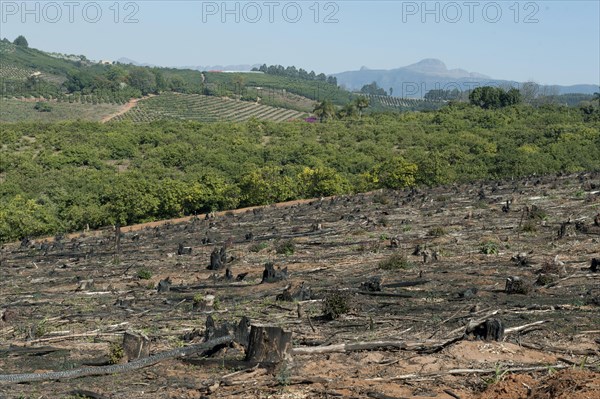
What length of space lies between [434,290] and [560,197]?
17710 millimetres

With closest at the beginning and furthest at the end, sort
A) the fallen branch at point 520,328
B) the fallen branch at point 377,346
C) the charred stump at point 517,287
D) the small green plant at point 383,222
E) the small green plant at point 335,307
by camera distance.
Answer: the fallen branch at point 377,346, the fallen branch at point 520,328, the small green plant at point 335,307, the charred stump at point 517,287, the small green plant at point 383,222

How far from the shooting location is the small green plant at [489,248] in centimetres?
1712

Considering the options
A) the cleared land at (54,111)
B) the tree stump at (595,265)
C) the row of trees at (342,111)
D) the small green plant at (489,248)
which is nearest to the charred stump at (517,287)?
the tree stump at (595,265)

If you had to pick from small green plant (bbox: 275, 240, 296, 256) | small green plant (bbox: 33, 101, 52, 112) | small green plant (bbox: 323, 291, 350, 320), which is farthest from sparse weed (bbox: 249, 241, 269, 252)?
small green plant (bbox: 33, 101, 52, 112)

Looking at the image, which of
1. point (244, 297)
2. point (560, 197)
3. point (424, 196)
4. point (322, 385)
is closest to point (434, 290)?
point (244, 297)

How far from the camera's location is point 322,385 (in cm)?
810

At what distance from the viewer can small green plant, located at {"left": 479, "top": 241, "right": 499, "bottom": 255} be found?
17117 mm

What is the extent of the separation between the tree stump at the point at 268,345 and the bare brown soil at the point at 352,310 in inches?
6.9

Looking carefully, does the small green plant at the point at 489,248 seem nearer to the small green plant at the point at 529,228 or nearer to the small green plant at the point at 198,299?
the small green plant at the point at 529,228

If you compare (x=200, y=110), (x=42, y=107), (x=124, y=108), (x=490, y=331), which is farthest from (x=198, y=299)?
(x=124, y=108)

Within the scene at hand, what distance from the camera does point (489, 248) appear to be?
17.3 meters

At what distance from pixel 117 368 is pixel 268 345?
1996mm

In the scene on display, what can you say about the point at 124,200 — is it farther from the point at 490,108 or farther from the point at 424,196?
the point at 490,108

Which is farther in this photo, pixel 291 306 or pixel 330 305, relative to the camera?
pixel 291 306
